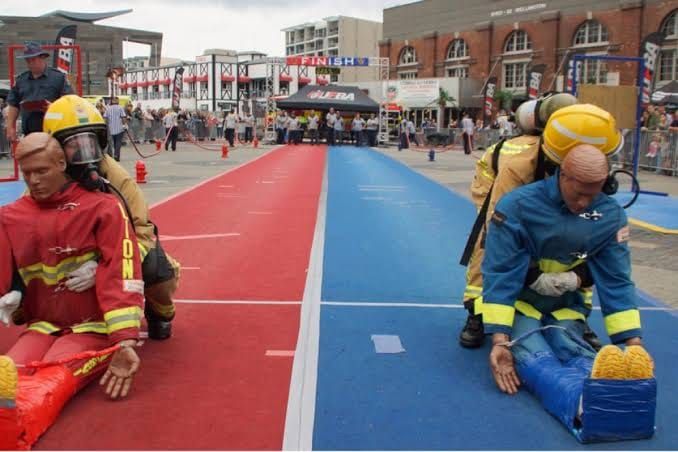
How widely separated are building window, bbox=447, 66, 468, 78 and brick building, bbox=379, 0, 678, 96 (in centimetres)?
10

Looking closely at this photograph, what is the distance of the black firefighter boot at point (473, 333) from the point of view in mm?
4445

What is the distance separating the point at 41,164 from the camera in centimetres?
345

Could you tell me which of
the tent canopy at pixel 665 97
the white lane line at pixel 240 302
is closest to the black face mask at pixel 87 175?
the white lane line at pixel 240 302

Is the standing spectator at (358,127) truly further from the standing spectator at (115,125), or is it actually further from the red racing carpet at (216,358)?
the red racing carpet at (216,358)

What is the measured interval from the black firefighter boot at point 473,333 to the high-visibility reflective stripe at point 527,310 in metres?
0.47

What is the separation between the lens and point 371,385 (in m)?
3.78

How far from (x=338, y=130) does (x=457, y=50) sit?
29140 mm

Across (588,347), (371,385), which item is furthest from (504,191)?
(371,385)

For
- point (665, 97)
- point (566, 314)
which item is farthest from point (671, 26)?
point (566, 314)

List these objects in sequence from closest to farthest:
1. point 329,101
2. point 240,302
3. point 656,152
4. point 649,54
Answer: point 240,302 < point 649,54 < point 656,152 < point 329,101

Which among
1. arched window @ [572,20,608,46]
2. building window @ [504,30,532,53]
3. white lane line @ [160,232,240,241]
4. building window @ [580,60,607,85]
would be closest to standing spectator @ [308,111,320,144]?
building window @ [580,60,607,85]

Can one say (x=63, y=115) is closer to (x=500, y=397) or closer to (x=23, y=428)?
(x=23, y=428)

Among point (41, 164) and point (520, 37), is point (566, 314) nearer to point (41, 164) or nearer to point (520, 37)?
point (41, 164)

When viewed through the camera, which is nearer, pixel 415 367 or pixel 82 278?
pixel 82 278
